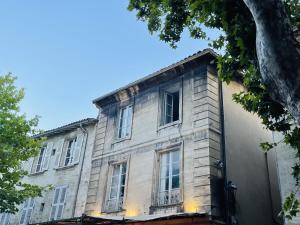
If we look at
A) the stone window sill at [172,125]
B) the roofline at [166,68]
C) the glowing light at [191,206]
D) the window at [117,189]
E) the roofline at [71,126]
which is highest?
the roofline at [166,68]

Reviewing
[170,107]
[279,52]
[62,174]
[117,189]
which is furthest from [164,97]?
[279,52]

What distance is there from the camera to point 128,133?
44.9 ft

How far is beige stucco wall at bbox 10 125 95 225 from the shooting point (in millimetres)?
14453

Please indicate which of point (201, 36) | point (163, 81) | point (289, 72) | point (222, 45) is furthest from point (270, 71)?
point (163, 81)

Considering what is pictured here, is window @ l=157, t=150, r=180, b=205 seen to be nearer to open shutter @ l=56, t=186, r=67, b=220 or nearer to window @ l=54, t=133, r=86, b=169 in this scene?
window @ l=54, t=133, r=86, b=169

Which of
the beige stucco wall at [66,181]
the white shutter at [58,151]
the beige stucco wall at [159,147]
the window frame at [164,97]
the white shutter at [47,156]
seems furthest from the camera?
the white shutter at [47,156]

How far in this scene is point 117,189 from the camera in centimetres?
1277

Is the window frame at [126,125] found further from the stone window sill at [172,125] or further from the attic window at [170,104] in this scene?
the stone window sill at [172,125]

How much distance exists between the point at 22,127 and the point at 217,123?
7563 millimetres

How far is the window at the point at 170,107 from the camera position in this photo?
1268 centimetres

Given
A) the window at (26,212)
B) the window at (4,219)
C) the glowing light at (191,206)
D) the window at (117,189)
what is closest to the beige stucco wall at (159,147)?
the glowing light at (191,206)

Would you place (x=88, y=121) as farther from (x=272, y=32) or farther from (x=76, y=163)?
(x=272, y=32)

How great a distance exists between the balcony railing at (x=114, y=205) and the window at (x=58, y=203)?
321 centimetres

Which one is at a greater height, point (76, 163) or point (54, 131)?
point (54, 131)
